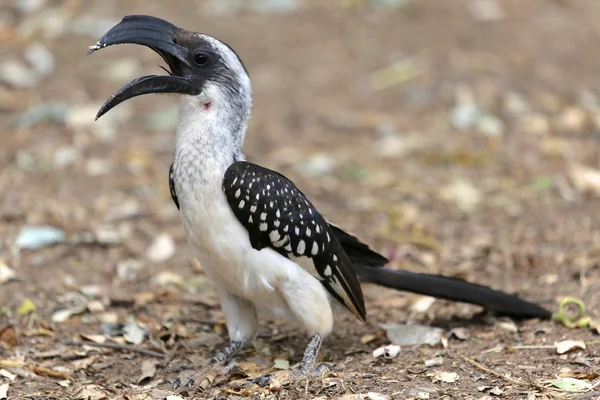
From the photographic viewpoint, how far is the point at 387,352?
4.84 meters

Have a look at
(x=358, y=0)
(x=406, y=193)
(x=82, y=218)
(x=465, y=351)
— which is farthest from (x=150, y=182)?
(x=358, y=0)

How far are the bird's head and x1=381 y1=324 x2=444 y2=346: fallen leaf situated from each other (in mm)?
1553

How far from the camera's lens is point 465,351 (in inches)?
190

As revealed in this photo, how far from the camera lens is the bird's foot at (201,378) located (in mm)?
4508

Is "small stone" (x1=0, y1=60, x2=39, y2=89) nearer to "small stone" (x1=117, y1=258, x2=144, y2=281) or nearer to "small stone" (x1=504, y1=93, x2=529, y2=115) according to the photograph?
"small stone" (x1=117, y1=258, x2=144, y2=281)

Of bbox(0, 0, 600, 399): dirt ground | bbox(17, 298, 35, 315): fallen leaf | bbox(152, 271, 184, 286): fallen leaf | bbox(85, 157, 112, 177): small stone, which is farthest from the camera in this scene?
bbox(85, 157, 112, 177): small stone

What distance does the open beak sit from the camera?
4.39m

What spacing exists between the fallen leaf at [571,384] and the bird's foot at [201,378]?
1.65m

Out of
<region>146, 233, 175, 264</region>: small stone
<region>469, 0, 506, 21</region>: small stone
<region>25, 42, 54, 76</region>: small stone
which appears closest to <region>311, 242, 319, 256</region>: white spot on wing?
<region>146, 233, 175, 264</region>: small stone

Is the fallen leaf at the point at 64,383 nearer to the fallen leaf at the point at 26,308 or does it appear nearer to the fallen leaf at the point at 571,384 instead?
the fallen leaf at the point at 26,308

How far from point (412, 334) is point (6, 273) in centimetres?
268

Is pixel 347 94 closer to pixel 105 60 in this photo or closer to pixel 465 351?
pixel 105 60

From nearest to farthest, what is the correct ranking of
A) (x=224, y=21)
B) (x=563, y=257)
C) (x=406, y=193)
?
1. (x=563, y=257)
2. (x=406, y=193)
3. (x=224, y=21)

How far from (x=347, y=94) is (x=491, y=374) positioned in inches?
203
